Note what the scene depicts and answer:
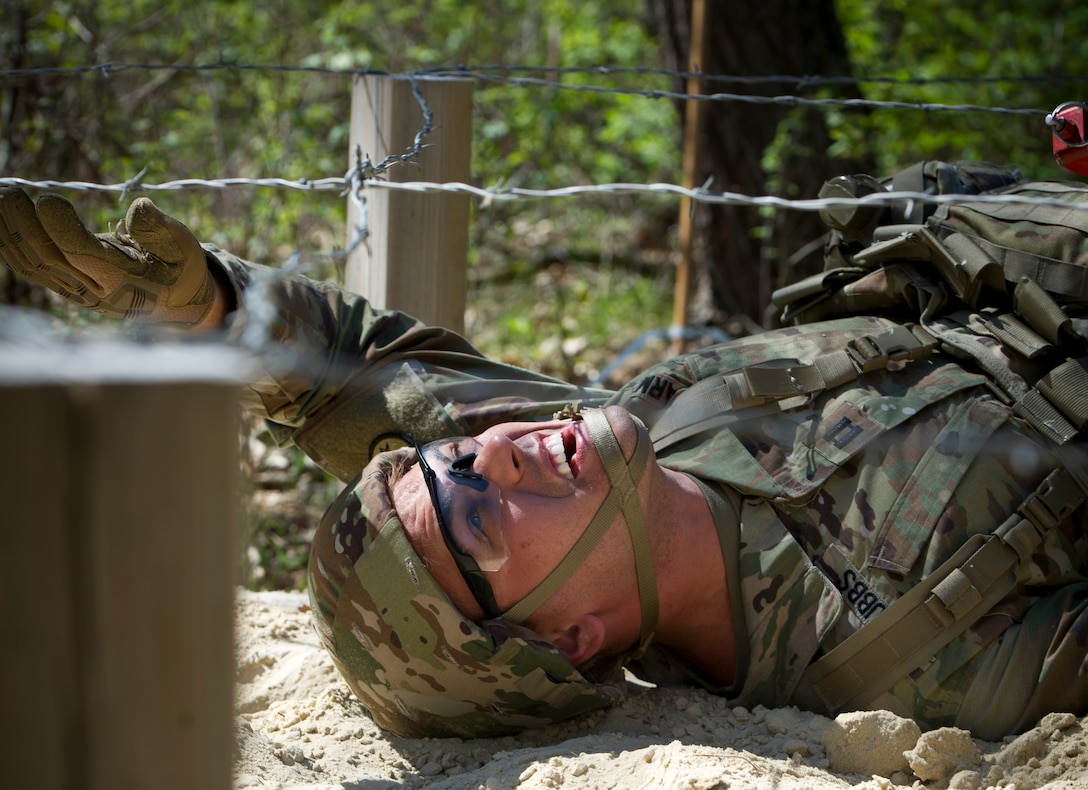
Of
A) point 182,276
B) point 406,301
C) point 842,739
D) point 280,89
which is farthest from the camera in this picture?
point 280,89

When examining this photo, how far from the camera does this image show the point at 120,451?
2.77 feet

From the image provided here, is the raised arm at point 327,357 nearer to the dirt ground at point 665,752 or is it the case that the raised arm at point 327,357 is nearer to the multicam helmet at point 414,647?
the multicam helmet at point 414,647

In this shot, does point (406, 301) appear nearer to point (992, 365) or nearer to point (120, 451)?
point (992, 365)

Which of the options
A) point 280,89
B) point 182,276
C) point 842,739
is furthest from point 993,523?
point 280,89

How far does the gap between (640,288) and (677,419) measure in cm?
407

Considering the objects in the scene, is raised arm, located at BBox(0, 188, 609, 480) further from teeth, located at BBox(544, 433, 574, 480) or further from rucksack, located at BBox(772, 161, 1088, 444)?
rucksack, located at BBox(772, 161, 1088, 444)

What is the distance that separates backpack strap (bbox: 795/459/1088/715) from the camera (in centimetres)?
209

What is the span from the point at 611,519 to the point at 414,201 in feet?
3.39

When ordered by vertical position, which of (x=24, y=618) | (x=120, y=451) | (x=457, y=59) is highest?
(x=457, y=59)

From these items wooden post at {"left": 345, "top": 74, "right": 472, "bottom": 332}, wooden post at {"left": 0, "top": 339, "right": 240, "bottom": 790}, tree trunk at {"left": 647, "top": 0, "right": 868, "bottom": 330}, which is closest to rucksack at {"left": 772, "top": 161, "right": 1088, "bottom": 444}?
wooden post at {"left": 345, "top": 74, "right": 472, "bottom": 332}

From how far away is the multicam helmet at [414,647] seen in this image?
2078 millimetres

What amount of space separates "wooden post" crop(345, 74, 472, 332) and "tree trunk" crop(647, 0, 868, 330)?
2572mm

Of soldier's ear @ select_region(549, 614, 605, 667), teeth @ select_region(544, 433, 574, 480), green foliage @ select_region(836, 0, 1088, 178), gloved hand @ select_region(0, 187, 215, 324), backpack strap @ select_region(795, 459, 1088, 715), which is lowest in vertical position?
soldier's ear @ select_region(549, 614, 605, 667)

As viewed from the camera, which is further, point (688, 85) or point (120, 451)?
point (688, 85)
